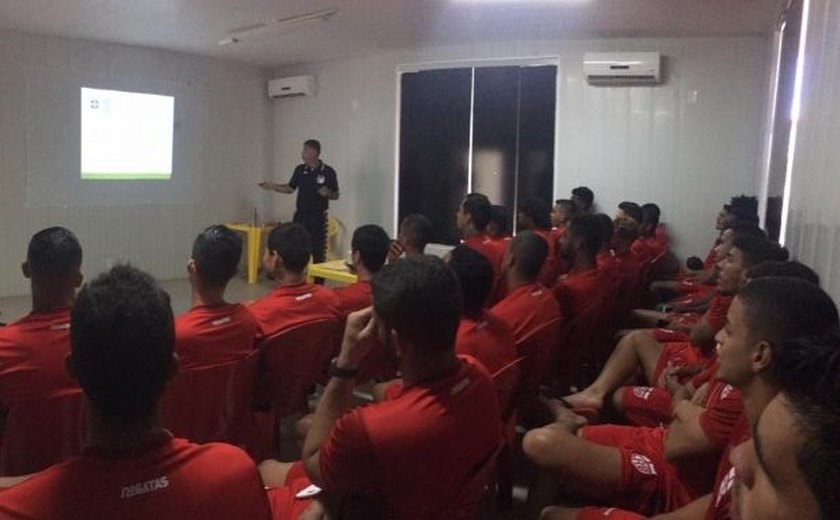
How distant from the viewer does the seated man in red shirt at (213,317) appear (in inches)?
87.1

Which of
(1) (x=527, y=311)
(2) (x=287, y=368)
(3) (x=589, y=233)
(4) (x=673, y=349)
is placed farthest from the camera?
(3) (x=589, y=233)

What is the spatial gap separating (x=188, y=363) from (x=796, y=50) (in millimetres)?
3206

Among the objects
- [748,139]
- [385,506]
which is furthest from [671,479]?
[748,139]

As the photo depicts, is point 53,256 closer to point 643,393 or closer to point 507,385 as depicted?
point 507,385

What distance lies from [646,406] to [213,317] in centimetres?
166

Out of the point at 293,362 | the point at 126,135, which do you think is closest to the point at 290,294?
the point at 293,362

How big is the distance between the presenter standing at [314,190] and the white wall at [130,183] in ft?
3.96

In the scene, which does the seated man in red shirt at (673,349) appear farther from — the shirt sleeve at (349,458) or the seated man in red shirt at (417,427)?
the shirt sleeve at (349,458)

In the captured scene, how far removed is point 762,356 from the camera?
55.1 inches

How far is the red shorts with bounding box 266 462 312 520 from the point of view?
180cm

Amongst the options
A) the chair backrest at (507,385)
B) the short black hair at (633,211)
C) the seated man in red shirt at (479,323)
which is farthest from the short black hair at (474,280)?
the short black hair at (633,211)

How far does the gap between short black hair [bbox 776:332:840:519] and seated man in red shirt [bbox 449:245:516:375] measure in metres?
1.29

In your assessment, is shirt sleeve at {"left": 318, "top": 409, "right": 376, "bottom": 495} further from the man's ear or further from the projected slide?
the projected slide

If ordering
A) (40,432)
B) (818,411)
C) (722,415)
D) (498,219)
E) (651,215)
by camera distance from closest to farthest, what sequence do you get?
(818,411) → (722,415) → (40,432) → (498,219) → (651,215)
